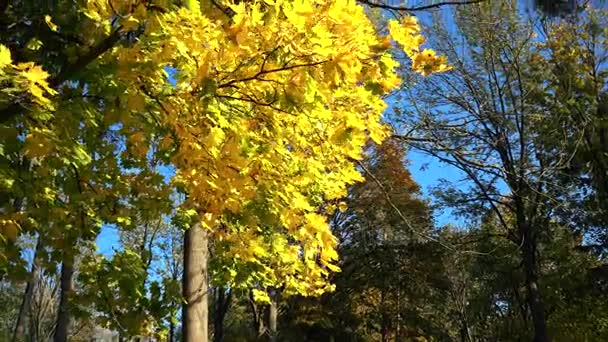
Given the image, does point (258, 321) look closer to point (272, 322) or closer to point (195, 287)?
point (272, 322)

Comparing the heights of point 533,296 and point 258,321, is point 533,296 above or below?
below

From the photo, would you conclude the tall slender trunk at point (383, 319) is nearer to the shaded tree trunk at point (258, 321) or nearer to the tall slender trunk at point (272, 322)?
the shaded tree trunk at point (258, 321)

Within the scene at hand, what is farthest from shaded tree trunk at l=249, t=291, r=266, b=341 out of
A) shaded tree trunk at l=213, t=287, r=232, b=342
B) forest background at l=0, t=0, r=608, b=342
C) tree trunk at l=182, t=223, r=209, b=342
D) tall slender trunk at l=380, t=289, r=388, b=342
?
tree trunk at l=182, t=223, r=209, b=342

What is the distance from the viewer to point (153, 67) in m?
2.68

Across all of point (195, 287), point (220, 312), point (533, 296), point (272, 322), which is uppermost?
point (220, 312)

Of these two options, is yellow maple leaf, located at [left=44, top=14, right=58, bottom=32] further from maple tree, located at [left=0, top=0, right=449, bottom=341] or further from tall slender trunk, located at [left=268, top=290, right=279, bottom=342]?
tall slender trunk, located at [left=268, top=290, right=279, bottom=342]

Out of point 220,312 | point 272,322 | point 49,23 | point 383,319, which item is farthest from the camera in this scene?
point 220,312

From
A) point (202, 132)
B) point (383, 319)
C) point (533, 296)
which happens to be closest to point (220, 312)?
point (383, 319)

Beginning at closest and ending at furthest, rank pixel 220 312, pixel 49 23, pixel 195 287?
1. pixel 49 23
2. pixel 195 287
3. pixel 220 312

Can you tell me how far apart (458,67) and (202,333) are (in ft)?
26.7

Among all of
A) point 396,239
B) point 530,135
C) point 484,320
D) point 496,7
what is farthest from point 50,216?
point 484,320

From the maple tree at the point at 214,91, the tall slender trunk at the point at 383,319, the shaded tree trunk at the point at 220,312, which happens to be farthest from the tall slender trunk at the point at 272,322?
the maple tree at the point at 214,91

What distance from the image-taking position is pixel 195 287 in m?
5.77

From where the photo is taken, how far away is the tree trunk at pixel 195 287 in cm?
561
